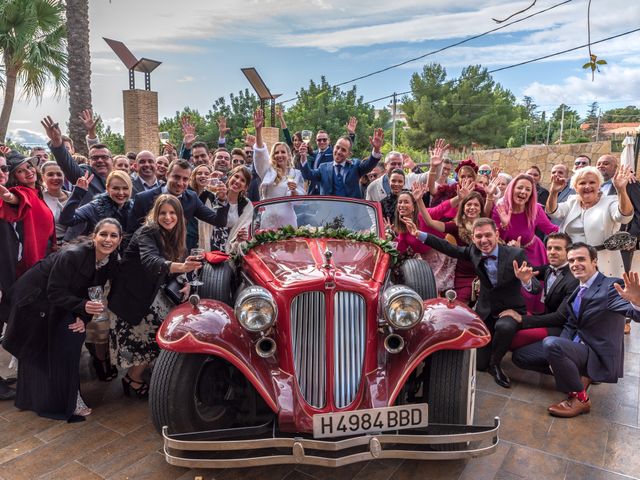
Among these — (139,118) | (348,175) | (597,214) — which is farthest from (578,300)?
(139,118)

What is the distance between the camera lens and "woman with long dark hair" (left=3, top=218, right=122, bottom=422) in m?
3.46

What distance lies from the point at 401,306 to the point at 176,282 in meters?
2.06

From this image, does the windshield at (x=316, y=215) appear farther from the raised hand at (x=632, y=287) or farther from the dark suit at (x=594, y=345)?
the raised hand at (x=632, y=287)

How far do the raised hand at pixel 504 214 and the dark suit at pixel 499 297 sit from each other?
71 cm

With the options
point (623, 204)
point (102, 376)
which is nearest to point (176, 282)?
point (102, 376)

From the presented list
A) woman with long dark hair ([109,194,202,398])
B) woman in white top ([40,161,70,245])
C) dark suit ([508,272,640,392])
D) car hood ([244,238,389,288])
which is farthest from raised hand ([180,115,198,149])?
dark suit ([508,272,640,392])

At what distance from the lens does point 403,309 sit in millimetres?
2861

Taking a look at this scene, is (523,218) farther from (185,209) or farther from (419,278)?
(185,209)

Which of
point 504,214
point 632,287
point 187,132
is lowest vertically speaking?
point 632,287

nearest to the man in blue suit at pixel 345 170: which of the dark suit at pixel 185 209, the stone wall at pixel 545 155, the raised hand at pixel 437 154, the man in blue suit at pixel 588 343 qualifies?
the raised hand at pixel 437 154

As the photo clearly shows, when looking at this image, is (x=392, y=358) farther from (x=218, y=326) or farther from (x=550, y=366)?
(x=550, y=366)

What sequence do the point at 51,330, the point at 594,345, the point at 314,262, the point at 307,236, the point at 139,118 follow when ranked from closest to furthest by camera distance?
the point at 314,262, the point at 51,330, the point at 594,345, the point at 307,236, the point at 139,118

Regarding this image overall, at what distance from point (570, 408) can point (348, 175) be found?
3.67 meters

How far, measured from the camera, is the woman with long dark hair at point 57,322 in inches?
136
